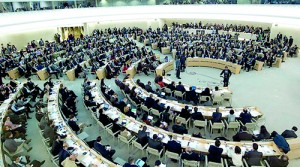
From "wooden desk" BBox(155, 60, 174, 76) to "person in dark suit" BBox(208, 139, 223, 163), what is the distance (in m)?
9.19

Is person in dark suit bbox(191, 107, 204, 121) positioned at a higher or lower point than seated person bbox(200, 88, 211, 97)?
lower

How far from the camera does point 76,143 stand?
859 cm

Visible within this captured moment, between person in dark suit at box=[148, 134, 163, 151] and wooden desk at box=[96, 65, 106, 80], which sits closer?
person in dark suit at box=[148, 134, 163, 151]

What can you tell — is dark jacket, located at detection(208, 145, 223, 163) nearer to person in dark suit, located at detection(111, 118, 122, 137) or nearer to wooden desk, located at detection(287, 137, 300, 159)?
wooden desk, located at detection(287, 137, 300, 159)

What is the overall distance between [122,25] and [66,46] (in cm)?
1286

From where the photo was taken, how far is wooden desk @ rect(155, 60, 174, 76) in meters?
16.6

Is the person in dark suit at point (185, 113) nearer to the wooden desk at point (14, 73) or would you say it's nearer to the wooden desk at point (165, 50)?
the wooden desk at point (14, 73)

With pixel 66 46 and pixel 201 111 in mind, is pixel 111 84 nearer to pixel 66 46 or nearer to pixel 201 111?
pixel 201 111

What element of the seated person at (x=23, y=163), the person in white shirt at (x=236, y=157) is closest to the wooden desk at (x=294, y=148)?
the person in white shirt at (x=236, y=157)

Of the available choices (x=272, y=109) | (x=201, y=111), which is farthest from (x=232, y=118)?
(x=272, y=109)

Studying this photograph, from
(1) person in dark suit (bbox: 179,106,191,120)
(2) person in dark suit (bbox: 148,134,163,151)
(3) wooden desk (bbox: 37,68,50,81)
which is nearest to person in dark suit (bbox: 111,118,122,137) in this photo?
(2) person in dark suit (bbox: 148,134,163,151)

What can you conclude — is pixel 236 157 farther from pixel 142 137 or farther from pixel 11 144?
pixel 11 144

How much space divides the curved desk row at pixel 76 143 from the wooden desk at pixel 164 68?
7348 mm

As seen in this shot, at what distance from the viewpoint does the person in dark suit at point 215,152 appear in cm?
759
